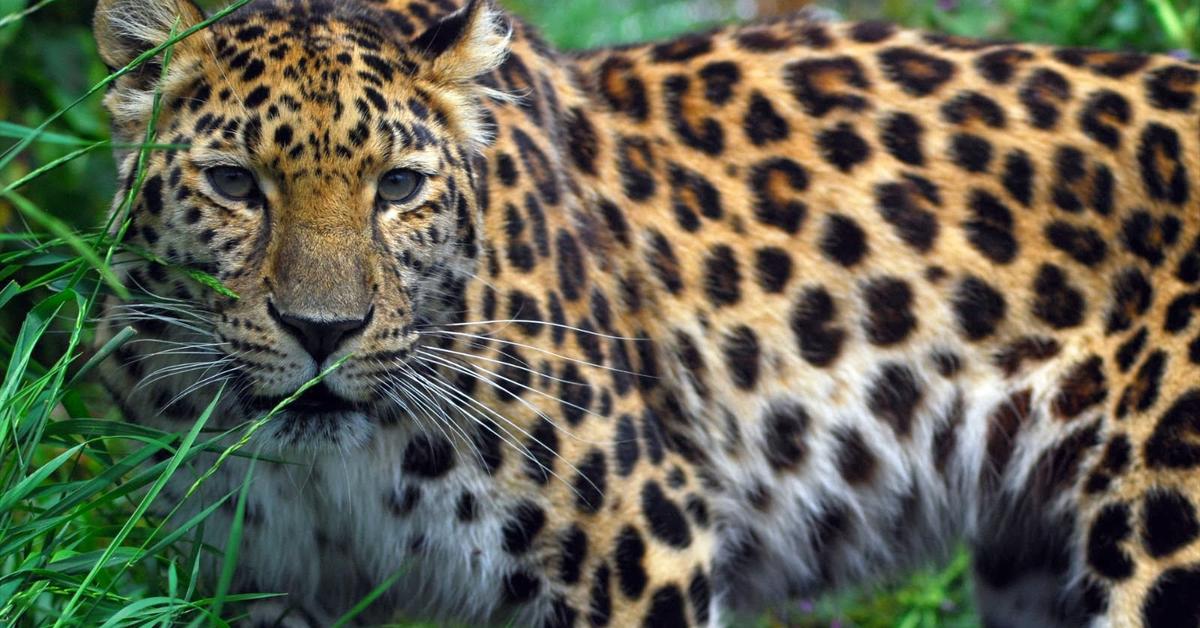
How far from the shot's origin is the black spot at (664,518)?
4.75 metres

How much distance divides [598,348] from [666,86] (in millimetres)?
1046

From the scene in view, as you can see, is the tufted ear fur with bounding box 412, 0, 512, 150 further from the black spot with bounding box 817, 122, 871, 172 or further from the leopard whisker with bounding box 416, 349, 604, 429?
the black spot with bounding box 817, 122, 871, 172

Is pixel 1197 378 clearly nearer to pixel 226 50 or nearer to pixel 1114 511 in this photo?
pixel 1114 511

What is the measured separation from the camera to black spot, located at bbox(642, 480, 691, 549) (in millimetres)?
4750

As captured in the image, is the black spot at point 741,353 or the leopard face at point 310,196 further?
the black spot at point 741,353

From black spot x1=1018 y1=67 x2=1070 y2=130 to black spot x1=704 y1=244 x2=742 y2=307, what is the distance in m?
1.09

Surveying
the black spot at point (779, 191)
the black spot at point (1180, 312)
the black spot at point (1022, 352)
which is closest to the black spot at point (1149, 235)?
the black spot at point (1180, 312)

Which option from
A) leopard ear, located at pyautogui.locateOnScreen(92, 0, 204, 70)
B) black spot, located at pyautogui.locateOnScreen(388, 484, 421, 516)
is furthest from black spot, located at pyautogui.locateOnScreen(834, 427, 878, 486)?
leopard ear, located at pyautogui.locateOnScreen(92, 0, 204, 70)

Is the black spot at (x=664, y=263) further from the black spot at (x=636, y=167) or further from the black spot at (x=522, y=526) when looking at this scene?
the black spot at (x=522, y=526)

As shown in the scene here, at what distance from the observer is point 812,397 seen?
530 cm

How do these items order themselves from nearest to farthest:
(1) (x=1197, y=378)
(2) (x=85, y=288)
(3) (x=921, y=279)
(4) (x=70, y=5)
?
(2) (x=85, y=288) → (1) (x=1197, y=378) → (3) (x=921, y=279) → (4) (x=70, y=5)

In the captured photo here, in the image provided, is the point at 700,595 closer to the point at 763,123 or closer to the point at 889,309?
the point at 889,309

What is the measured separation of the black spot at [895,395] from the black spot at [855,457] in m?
0.11

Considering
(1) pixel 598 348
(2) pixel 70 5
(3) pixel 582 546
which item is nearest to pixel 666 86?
(1) pixel 598 348
